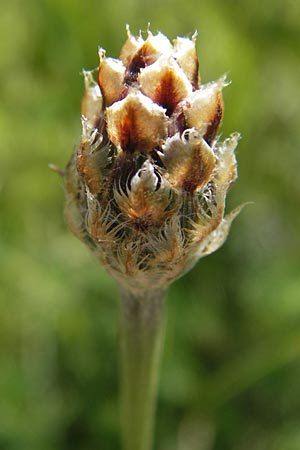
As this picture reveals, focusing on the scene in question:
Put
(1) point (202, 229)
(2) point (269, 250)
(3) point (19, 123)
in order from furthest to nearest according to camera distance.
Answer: (2) point (269, 250) → (3) point (19, 123) → (1) point (202, 229)

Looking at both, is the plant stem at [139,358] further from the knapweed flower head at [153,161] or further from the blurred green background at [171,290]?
the blurred green background at [171,290]

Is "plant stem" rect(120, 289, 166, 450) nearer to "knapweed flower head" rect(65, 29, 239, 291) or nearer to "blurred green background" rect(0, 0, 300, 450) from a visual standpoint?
"knapweed flower head" rect(65, 29, 239, 291)

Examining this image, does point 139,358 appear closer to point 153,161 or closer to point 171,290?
point 153,161

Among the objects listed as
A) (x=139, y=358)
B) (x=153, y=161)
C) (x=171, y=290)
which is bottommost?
(x=171, y=290)

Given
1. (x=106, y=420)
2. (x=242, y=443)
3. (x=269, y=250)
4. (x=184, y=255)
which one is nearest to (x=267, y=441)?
(x=242, y=443)

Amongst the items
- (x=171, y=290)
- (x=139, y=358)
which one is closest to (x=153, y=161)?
(x=139, y=358)

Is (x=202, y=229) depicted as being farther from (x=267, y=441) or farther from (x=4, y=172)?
(x=4, y=172)
